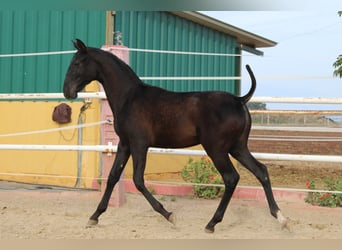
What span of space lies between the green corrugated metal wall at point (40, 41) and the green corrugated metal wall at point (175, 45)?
51cm

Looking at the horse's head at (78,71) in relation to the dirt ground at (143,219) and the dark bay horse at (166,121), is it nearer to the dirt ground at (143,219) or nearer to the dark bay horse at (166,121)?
the dark bay horse at (166,121)

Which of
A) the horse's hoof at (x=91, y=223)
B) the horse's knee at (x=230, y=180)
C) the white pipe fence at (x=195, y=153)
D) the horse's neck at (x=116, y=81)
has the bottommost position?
the horse's hoof at (x=91, y=223)

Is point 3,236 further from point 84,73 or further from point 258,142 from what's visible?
point 258,142

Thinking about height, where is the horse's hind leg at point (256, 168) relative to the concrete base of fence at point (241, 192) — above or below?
above

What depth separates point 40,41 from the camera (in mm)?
7820

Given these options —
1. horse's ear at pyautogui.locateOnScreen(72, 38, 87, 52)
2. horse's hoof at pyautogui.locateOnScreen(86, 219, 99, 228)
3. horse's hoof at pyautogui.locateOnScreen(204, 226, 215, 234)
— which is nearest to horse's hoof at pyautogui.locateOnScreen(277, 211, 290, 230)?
horse's hoof at pyautogui.locateOnScreen(204, 226, 215, 234)

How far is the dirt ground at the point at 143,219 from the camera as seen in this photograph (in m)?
4.16

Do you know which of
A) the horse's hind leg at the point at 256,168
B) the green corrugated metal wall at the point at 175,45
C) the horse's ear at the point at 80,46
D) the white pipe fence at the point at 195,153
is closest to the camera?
the horse's hind leg at the point at 256,168

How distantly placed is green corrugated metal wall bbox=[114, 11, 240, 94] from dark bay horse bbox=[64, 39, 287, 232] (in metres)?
3.29

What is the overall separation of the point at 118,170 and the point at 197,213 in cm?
117

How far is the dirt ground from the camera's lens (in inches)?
164

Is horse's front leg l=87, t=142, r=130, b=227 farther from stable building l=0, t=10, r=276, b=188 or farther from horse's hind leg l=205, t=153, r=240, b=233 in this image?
stable building l=0, t=10, r=276, b=188

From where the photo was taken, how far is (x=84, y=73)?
4.52 m

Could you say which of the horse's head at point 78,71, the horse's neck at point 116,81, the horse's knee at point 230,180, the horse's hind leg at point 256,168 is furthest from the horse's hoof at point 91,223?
the horse's hind leg at point 256,168
